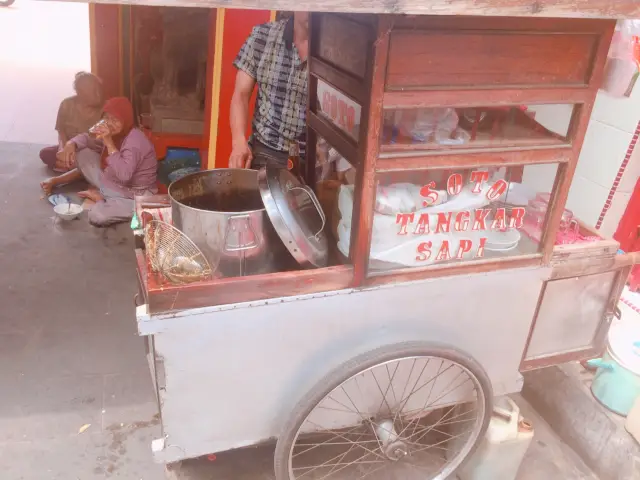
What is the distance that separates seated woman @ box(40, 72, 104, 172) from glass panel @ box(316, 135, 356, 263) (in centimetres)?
373

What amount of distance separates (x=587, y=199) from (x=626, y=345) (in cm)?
94

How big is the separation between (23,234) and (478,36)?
12.1ft

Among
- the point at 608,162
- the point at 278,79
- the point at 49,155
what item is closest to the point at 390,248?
the point at 278,79

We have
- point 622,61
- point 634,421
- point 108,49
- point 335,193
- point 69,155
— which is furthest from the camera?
point 108,49

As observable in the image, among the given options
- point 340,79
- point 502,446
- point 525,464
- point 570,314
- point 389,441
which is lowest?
point 525,464

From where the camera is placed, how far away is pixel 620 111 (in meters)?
2.94

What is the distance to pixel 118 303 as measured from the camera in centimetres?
343

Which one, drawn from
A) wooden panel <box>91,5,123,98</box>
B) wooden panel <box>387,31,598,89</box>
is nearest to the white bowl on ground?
wooden panel <box>91,5,123,98</box>

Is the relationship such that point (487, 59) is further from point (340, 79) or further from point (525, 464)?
point (525, 464)

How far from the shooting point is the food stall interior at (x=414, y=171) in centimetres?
162

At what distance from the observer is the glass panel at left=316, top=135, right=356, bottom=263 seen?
1918mm

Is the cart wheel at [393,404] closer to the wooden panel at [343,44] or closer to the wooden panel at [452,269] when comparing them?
the wooden panel at [452,269]

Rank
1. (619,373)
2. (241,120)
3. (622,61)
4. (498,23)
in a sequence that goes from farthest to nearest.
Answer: (241,120) < (619,373) < (622,61) < (498,23)

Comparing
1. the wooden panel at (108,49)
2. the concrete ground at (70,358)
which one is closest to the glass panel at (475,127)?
the concrete ground at (70,358)
